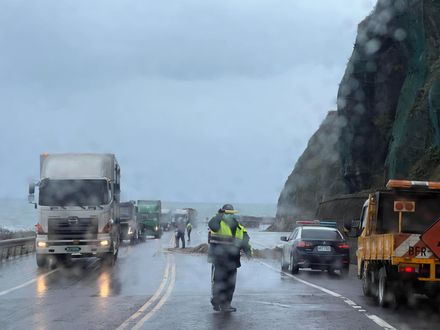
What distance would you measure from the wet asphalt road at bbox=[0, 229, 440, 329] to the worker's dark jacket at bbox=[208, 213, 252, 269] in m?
0.92

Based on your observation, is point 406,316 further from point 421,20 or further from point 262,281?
point 421,20

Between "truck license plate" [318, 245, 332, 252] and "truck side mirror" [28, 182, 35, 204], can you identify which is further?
"truck side mirror" [28, 182, 35, 204]

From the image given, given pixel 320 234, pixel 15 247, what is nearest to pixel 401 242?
pixel 320 234

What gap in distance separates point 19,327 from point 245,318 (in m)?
3.52

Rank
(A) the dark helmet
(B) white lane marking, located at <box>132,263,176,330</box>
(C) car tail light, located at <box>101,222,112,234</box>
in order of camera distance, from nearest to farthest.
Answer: (B) white lane marking, located at <box>132,263,176,330</box>, (A) the dark helmet, (C) car tail light, located at <box>101,222,112,234</box>

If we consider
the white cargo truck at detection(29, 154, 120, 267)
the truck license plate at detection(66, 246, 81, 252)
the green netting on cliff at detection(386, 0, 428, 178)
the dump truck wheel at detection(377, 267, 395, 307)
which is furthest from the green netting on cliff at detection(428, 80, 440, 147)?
the dump truck wheel at detection(377, 267, 395, 307)

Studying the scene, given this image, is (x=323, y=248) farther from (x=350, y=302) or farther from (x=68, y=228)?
(x=68, y=228)

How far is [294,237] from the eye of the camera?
23.0 metres

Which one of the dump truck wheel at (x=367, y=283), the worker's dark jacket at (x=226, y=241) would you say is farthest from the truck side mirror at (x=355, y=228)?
the worker's dark jacket at (x=226, y=241)

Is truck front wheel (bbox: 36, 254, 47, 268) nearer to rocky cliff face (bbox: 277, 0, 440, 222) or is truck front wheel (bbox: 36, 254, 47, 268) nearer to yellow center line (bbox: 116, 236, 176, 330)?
yellow center line (bbox: 116, 236, 176, 330)

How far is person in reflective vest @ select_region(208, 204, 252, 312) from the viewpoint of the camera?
12719mm

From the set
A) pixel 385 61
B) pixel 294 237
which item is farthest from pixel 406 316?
pixel 385 61

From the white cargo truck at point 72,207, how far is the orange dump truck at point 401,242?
10.0 metres

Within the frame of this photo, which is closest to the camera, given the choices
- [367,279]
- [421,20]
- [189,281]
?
[367,279]
